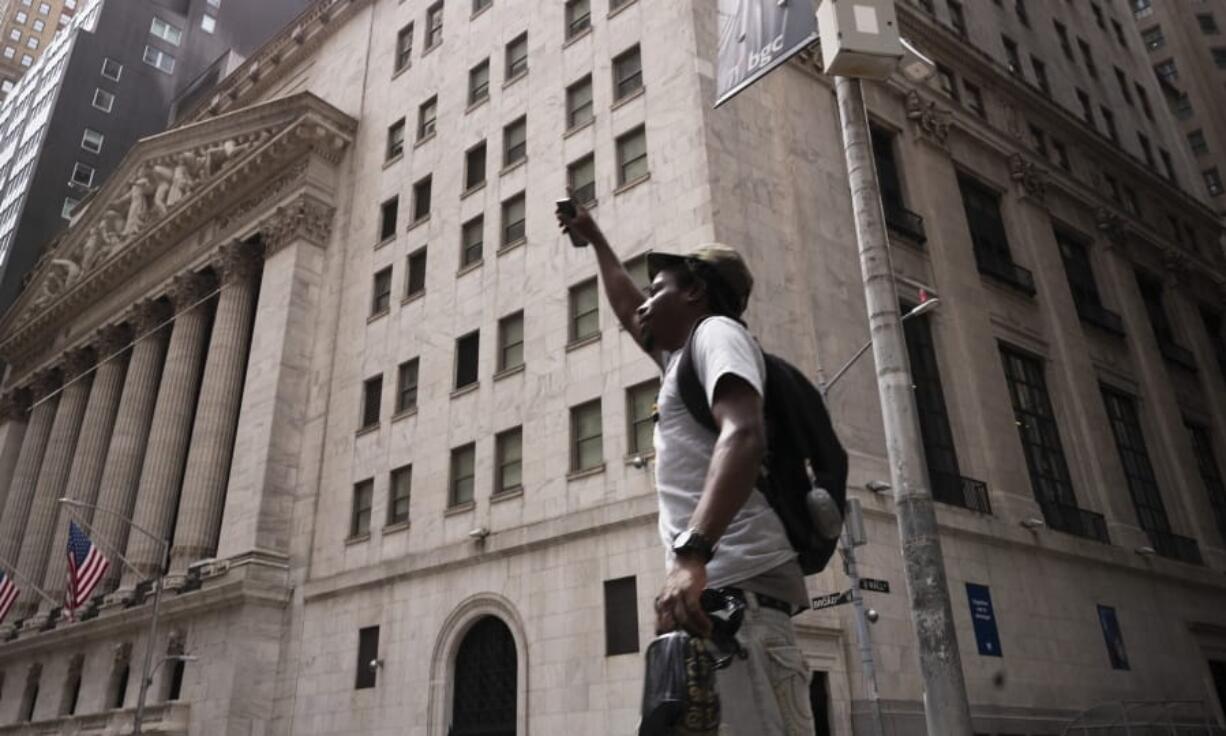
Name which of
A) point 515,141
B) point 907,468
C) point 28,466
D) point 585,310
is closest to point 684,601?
point 907,468

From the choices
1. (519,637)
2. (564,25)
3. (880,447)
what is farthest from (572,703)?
(564,25)

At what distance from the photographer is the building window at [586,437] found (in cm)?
2431

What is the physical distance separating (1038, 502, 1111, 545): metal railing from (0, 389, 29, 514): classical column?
168 feet

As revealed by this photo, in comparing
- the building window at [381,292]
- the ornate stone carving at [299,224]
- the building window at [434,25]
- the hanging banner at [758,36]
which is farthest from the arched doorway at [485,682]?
the building window at [434,25]

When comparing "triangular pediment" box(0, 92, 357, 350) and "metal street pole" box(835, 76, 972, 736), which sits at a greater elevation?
"triangular pediment" box(0, 92, 357, 350)

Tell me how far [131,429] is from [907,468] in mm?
39474

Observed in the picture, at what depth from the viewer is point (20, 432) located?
174 feet

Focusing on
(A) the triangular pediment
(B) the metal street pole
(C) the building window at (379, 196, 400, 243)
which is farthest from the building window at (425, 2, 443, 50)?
(B) the metal street pole

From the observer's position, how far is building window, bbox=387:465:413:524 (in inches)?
1141

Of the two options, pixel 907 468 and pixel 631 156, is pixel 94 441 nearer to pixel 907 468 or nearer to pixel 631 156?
pixel 631 156

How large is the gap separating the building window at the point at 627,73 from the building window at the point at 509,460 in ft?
34.5

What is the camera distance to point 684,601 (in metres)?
2.80

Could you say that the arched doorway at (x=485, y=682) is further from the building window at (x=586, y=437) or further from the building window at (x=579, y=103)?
the building window at (x=579, y=103)

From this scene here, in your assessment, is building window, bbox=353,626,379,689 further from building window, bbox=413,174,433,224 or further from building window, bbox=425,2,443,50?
building window, bbox=425,2,443,50
